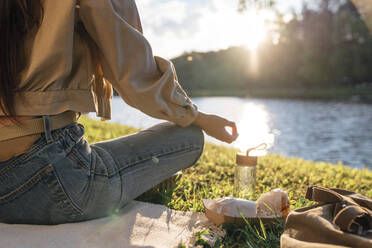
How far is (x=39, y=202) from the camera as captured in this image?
57.9 inches

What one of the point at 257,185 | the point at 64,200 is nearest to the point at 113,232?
the point at 64,200

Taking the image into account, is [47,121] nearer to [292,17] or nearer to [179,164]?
[179,164]

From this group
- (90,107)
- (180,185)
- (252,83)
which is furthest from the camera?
(252,83)

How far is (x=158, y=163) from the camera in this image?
1.75 metres

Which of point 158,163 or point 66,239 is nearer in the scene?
point 66,239

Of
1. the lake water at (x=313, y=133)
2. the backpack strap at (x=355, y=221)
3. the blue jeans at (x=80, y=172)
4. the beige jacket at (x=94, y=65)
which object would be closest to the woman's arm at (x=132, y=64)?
the beige jacket at (x=94, y=65)

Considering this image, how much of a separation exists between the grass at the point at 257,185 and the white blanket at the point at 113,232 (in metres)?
0.15

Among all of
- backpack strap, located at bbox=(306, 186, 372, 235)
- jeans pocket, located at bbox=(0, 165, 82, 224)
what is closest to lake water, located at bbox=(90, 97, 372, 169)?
backpack strap, located at bbox=(306, 186, 372, 235)

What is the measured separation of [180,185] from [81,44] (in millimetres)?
1205

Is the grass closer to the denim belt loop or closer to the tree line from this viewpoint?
the denim belt loop

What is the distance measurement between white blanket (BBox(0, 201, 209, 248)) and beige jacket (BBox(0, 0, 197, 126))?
1.68 feet

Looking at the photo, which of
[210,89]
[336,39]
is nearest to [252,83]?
[210,89]

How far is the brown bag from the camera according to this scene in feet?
3.73

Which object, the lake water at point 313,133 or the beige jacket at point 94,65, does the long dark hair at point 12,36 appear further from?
the lake water at point 313,133
